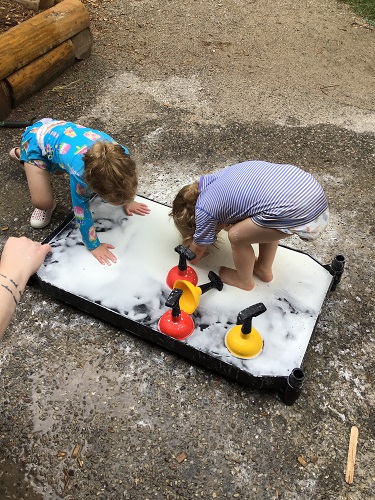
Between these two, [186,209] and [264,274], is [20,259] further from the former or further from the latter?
[264,274]

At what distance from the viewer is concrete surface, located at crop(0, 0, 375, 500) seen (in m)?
1.76

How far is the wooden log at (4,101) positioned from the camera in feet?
11.0

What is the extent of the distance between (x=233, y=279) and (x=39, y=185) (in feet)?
3.78

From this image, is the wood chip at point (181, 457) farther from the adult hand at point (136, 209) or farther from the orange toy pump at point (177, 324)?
the adult hand at point (136, 209)

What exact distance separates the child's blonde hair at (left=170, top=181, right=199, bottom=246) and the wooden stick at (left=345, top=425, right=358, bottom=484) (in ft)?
3.50

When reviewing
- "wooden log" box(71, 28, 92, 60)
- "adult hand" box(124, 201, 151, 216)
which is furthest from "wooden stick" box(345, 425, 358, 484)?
"wooden log" box(71, 28, 92, 60)

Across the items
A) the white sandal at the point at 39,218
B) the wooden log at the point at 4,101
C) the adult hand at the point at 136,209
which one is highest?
the wooden log at the point at 4,101

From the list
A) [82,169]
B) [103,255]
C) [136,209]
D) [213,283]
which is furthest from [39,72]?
[213,283]

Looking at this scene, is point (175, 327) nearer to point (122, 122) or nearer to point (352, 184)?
point (352, 184)

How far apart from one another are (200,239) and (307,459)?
38.7 inches

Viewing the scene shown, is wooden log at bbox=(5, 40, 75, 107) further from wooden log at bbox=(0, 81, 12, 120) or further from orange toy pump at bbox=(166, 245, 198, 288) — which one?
orange toy pump at bbox=(166, 245, 198, 288)

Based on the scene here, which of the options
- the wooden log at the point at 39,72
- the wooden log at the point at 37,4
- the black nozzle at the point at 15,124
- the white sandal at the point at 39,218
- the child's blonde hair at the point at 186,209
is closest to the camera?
the child's blonde hair at the point at 186,209

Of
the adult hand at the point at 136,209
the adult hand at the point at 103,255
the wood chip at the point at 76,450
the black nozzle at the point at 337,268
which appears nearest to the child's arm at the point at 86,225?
the adult hand at the point at 103,255

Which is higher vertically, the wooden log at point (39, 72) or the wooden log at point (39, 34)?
the wooden log at point (39, 34)
